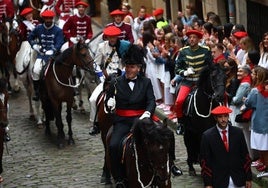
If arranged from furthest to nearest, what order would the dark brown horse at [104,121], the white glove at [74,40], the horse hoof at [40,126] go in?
the horse hoof at [40,126], the white glove at [74,40], the dark brown horse at [104,121]

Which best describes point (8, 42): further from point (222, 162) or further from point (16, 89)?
point (222, 162)

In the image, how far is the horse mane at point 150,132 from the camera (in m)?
14.7

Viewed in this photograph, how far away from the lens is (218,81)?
17906 mm

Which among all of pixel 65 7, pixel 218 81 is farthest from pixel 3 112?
pixel 65 7

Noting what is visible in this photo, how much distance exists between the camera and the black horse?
17.9 m

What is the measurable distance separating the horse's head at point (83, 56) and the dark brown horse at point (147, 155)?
225 inches

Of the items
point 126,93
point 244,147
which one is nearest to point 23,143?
point 126,93

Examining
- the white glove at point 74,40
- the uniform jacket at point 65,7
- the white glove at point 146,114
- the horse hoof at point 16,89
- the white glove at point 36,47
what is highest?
the uniform jacket at point 65,7

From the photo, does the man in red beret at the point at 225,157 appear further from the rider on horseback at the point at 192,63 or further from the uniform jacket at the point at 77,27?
the uniform jacket at the point at 77,27

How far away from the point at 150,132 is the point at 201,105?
387 centimetres

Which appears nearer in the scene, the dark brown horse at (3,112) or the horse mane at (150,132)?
the horse mane at (150,132)

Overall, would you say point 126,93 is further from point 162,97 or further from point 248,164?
point 162,97

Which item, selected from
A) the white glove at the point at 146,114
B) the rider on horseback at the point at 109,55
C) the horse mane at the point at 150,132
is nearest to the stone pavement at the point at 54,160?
the rider on horseback at the point at 109,55

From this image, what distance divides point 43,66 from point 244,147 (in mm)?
8746
